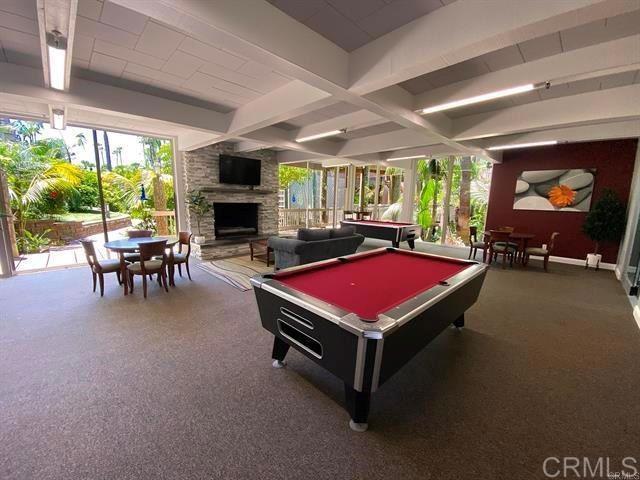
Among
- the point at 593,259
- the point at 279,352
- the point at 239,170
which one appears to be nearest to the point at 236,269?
the point at 239,170

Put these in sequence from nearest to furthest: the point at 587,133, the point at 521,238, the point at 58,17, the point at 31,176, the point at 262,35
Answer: the point at 58,17
the point at 262,35
the point at 587,133
the point at 31,176
the point at 521,238

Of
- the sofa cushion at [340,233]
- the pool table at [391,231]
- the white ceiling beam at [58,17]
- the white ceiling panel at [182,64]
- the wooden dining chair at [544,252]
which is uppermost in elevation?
the white ceiling panel at [182,64]

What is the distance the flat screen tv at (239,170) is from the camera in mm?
6625

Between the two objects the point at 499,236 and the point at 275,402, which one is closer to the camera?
the point at 275,402

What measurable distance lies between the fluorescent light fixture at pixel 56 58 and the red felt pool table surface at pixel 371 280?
8.25 ft

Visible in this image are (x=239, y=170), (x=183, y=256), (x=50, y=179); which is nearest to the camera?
(x=183, y=256)

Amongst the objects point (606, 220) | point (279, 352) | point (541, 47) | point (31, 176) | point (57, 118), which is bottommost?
point (279, 352)

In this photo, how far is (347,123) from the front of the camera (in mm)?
4402

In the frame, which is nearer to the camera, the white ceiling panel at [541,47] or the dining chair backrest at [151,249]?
the white ceiling panel at [541,47]

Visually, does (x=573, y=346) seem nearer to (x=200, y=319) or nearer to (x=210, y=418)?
(x=210, y=418)

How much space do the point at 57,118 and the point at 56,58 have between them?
2460 mm

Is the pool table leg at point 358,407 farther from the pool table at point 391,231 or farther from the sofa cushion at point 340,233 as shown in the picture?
the pool table at point 391,231

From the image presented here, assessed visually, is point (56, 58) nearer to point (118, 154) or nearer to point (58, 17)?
point (58, 17)

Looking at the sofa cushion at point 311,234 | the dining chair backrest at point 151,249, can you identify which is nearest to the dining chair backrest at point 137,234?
the dining chair backrest at point 151,249
